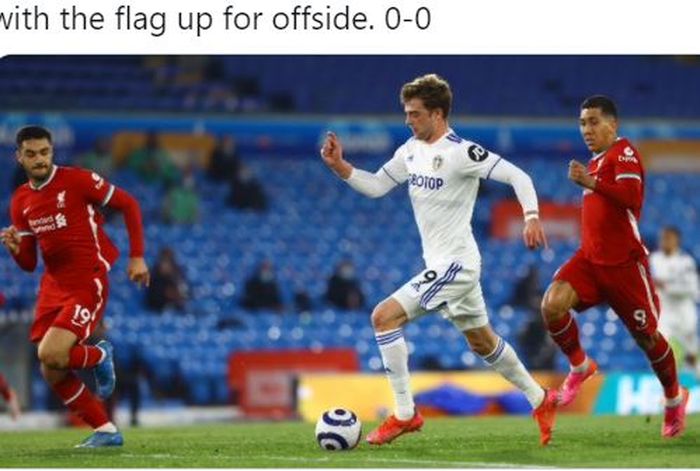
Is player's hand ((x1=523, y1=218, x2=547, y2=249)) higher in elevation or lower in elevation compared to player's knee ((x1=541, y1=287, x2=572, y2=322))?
higher

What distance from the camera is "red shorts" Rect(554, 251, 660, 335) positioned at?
1182 cm

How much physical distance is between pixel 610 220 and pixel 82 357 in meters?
3.72

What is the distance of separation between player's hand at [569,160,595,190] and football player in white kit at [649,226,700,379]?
26.2 feet

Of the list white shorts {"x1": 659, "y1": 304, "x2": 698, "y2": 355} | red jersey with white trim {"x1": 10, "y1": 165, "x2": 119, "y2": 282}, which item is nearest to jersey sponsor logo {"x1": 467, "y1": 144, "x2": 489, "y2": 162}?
red jersey with white trim {"x1": 10, "y1": 165, "x2": 119, "y2": 282}

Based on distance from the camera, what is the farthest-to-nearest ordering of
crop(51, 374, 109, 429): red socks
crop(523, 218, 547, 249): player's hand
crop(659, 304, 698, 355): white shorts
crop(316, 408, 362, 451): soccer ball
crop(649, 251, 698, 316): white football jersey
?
crop(659, 304, 698, 355): white shorts, crop(649, 251, 698, 316): white football jersey, crop(51, 374, 109, 429): red socks, crop(316, 408, 362, 451): soccer ball, crop(523, 218, 547, 249): player's hand

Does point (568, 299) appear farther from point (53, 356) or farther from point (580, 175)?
point (53, 356)

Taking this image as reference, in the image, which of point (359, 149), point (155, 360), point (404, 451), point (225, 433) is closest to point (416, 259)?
point (359, 149)

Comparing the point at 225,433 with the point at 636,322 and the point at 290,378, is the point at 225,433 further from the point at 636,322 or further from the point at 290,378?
the point at 290,378

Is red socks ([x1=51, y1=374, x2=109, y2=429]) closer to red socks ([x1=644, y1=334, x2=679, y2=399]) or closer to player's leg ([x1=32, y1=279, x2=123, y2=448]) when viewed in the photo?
player's leg ([x1=32, y1=279, x2=123, y2=448])

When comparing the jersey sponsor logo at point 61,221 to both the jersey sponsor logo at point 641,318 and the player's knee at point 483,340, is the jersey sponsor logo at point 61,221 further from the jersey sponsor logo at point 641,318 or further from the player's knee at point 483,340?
the jersey sponsor logo at point 641,318

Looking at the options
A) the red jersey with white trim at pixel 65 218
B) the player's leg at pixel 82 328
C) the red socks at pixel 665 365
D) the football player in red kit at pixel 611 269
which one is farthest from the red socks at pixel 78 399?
the red socks at pixel 665 365

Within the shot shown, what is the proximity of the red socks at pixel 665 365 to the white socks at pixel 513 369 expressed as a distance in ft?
3.49

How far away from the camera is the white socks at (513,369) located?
11398 mm

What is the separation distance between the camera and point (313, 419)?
19781 mm
